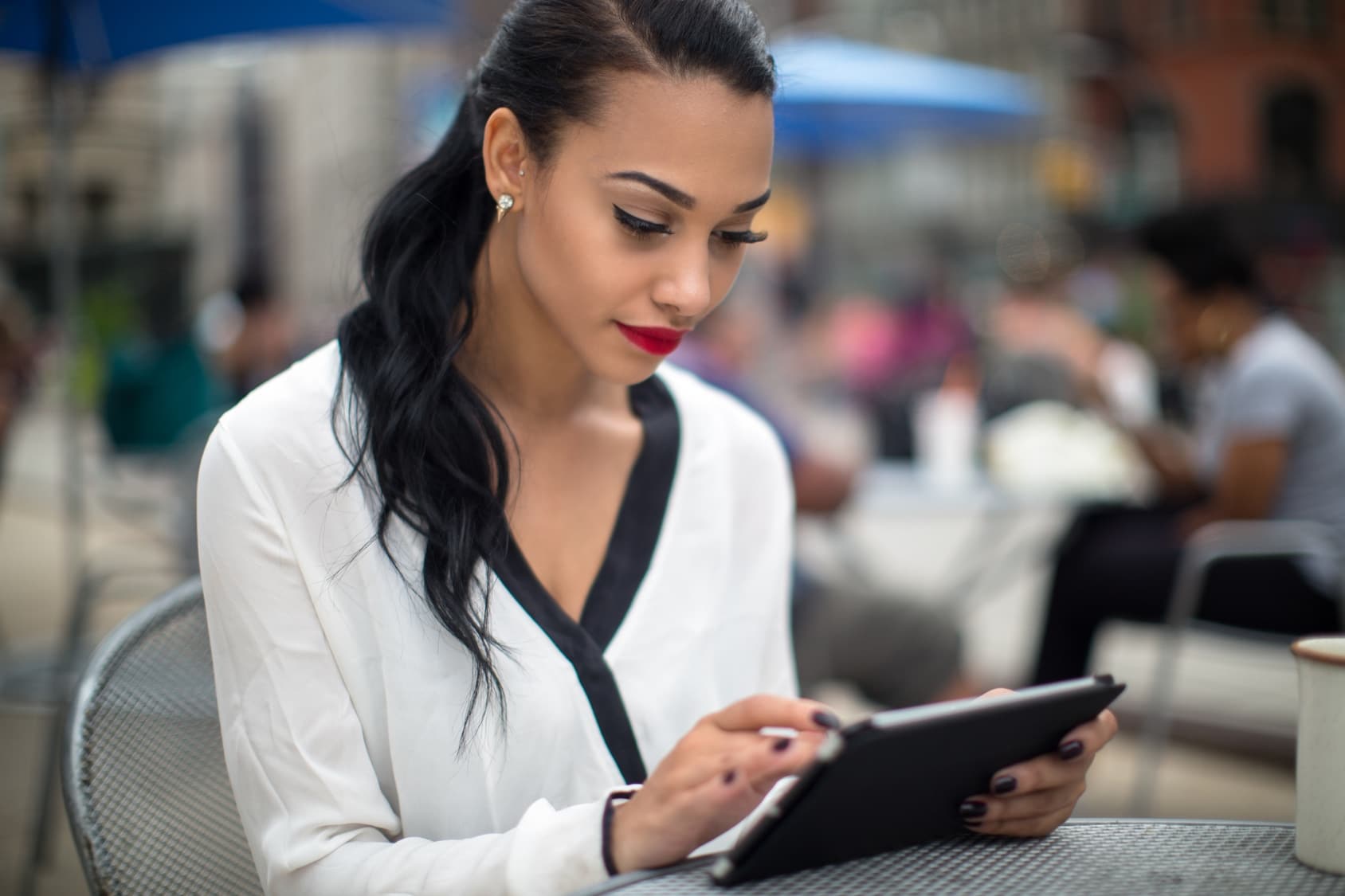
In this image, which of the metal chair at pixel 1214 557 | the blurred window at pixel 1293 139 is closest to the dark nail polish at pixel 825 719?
the metal chair at pixel 1214 557

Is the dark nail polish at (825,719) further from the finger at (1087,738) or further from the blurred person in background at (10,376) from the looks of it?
the blurred person in background at (10,376)

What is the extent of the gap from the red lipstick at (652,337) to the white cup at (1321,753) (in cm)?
64

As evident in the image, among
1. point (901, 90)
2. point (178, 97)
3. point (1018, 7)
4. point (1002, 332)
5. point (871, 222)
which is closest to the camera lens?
point (901, 90)

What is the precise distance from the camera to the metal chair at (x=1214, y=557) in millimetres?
3090

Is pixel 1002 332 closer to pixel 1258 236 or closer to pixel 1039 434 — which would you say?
pixel 1039 434

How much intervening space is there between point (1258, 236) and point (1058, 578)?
90.4ft

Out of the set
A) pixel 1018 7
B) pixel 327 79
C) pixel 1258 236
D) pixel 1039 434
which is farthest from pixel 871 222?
pixel 1039 434

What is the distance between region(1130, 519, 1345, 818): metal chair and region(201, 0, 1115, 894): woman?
198cm

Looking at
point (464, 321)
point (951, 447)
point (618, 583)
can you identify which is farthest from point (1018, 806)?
point (951, 447)

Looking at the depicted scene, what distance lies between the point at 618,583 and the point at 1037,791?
54cm

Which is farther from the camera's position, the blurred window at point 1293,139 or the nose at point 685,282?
the blurred window at point 1293,139

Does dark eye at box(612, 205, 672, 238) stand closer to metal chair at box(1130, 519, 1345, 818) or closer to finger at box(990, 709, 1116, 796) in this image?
finger at box(990, 709, 1116, 796)

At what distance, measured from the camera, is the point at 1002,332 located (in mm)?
7949

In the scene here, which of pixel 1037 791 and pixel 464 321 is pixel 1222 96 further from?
pixel 1037 791
